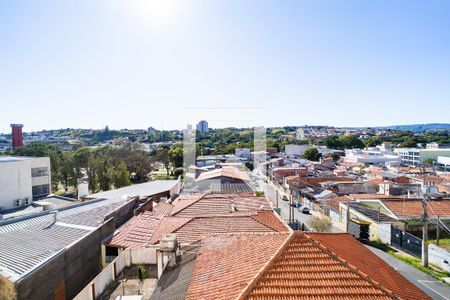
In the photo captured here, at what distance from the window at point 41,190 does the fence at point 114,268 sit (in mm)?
23638

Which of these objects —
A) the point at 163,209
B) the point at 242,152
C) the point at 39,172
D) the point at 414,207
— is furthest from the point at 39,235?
the point at 242,152

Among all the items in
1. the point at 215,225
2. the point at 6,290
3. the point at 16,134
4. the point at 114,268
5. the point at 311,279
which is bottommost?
the point at 114,268

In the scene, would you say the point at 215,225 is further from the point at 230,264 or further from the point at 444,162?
the point at 444,162

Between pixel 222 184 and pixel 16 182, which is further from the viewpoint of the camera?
pixel 16 182

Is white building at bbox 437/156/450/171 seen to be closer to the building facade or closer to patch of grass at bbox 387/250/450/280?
the building facade

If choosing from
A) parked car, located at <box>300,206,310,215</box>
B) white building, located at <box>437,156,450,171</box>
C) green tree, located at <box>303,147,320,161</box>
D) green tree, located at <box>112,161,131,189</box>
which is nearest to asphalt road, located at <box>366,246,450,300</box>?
parked car, located at <box>300,206,310,215</box>

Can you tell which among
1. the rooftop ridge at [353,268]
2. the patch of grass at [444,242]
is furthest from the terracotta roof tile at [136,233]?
the patch of grass at [444,242]

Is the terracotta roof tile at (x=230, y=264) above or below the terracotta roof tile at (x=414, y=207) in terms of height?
above

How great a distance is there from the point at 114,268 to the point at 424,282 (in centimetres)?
1280

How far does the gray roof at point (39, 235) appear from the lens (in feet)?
24.9

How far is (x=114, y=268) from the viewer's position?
8219 mm

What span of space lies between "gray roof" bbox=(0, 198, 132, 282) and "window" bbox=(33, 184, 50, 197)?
16998mm

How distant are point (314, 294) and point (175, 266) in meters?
3.92

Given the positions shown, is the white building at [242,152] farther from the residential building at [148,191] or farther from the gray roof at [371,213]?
the gray roof at [371,213]
